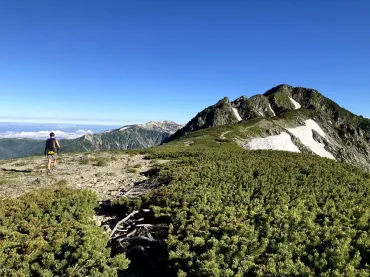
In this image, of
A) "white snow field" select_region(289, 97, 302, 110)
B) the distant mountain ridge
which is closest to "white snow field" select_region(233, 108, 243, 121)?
the distant mountain ridge

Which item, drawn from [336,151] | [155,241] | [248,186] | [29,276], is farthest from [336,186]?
[336,151]

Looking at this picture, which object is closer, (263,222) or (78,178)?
(263,222)

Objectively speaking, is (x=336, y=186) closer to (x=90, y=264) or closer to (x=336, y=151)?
(x=90, y=264)

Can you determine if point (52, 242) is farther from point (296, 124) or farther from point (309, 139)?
point (296, 124)

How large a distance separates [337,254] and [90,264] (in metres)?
8.05

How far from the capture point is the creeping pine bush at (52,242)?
29.2ft

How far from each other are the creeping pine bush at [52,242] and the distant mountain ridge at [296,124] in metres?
53.3

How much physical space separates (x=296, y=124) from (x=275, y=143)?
27336 millimetres

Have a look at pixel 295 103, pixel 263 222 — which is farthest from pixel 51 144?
pixel 295 103

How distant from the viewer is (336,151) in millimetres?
88125

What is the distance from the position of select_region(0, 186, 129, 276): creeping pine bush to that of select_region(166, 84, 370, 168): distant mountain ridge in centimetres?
5331

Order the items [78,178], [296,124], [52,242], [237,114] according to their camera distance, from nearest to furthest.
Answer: [52,242] < [78,178] < [296,124] < [237,114]

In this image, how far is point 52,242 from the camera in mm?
10047

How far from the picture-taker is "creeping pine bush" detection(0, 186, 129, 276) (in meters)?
8.91
